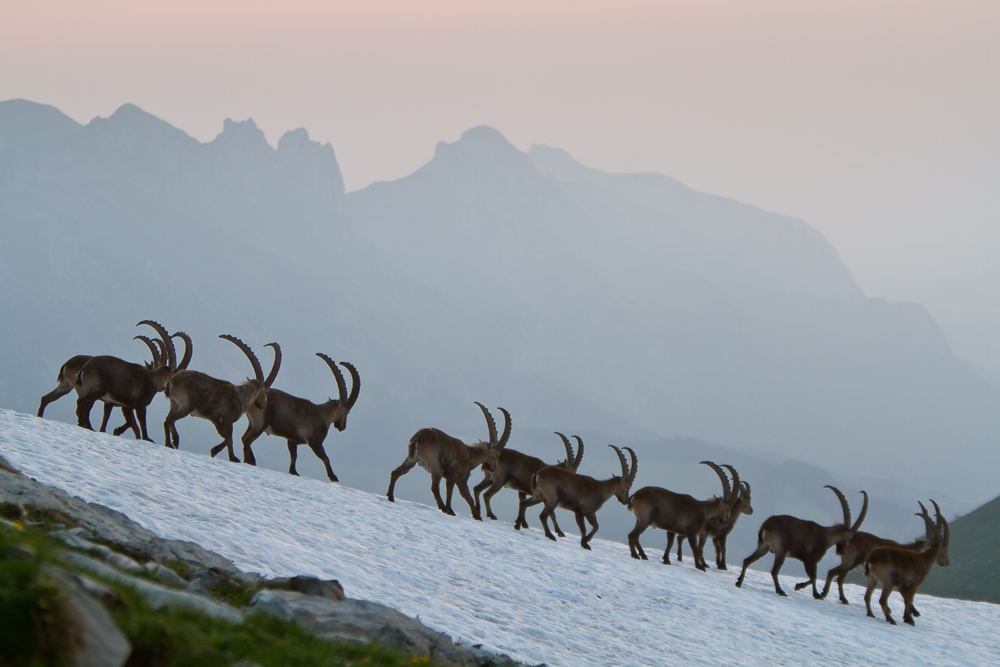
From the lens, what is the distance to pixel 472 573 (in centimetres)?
1411

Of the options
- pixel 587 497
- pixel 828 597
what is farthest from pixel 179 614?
pixel 828 597

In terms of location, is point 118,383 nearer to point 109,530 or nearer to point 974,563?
point 109,530

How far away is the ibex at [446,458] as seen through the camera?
19936 millimetres

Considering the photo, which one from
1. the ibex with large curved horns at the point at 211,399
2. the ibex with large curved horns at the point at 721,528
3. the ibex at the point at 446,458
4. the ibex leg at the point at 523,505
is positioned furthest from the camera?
the ibex with large curved horns at the point at 721,528

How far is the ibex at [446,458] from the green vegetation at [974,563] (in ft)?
88.5

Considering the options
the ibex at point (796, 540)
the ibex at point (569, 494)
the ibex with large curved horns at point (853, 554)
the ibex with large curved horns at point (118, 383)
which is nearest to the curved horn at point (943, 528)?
the ibex with large curved horns at point (853, 554)

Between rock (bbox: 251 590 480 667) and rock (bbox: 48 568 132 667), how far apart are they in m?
2.54

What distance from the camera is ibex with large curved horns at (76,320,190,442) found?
18578 mm

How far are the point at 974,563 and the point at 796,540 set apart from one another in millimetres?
28775

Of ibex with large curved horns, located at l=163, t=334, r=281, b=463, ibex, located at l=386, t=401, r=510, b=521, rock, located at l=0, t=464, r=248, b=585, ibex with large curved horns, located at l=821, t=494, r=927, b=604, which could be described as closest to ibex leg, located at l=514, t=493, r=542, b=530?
ibex, located at l=386, t=401, r=510, b=521

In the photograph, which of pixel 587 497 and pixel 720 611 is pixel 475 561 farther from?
pixel 587 497

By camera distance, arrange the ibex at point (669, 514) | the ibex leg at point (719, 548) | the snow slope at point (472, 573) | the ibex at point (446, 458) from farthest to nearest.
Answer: the ibex leg at point (719, 548)
the ibex at point (669, 514)
the ibex at point (446, 458)
the snow slope at point (472, 573)

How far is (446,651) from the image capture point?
8469mm

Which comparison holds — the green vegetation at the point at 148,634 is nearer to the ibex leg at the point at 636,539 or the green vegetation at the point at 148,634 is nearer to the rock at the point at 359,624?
the rock at the point at 359,624
